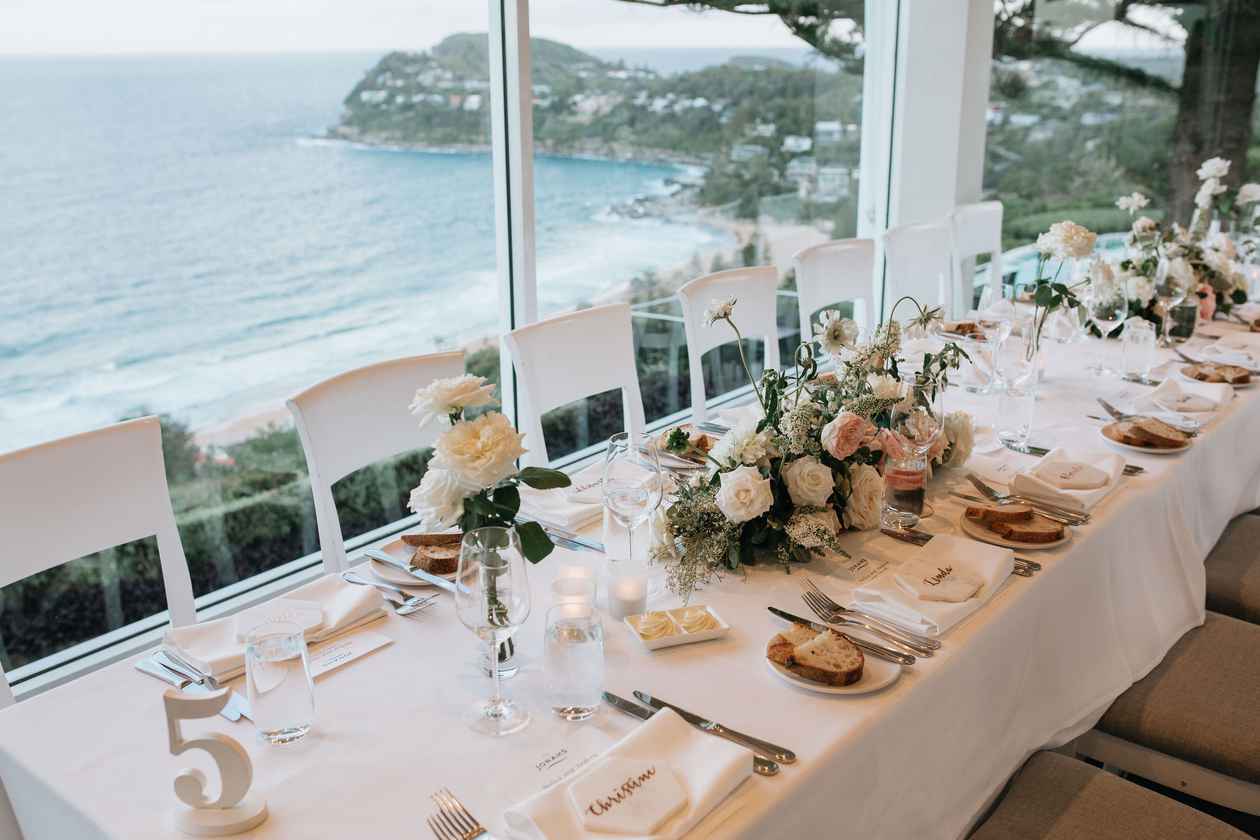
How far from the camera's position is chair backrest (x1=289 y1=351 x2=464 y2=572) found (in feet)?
6.81

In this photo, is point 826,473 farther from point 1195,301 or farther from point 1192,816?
point 1195,301

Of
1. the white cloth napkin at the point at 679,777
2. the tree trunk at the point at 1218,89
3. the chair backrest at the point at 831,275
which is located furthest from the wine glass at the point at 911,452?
the tree trunk at the point at 1218,89

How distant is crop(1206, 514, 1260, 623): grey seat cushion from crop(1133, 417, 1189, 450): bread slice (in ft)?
1.16

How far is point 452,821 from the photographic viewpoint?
121cm

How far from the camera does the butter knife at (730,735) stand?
4.32ft

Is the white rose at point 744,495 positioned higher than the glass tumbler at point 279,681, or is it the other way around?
the white rose at point 744,495

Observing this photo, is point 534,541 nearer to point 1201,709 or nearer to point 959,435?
point 959,435

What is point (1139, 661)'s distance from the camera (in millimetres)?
2057

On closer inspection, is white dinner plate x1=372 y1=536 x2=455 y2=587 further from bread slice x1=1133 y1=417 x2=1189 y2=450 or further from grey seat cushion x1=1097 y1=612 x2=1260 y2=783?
bread slice x1=1133 y1=417 x2=1189 y2=450

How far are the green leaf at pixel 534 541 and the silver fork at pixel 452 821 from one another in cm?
35

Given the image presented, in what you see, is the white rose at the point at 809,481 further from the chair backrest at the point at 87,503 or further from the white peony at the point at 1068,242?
the white peony at the point at 1068,242

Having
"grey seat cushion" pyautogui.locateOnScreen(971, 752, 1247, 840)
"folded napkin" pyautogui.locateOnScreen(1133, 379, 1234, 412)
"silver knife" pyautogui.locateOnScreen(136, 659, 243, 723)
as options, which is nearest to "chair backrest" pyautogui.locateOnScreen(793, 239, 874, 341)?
"folded napkin" pyautogui.locateOnScreen(1133, 379, 1234, 412)

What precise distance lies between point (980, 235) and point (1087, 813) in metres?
3.28

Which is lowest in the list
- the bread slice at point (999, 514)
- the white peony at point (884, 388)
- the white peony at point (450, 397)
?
the bread slice at point (999, 514)
